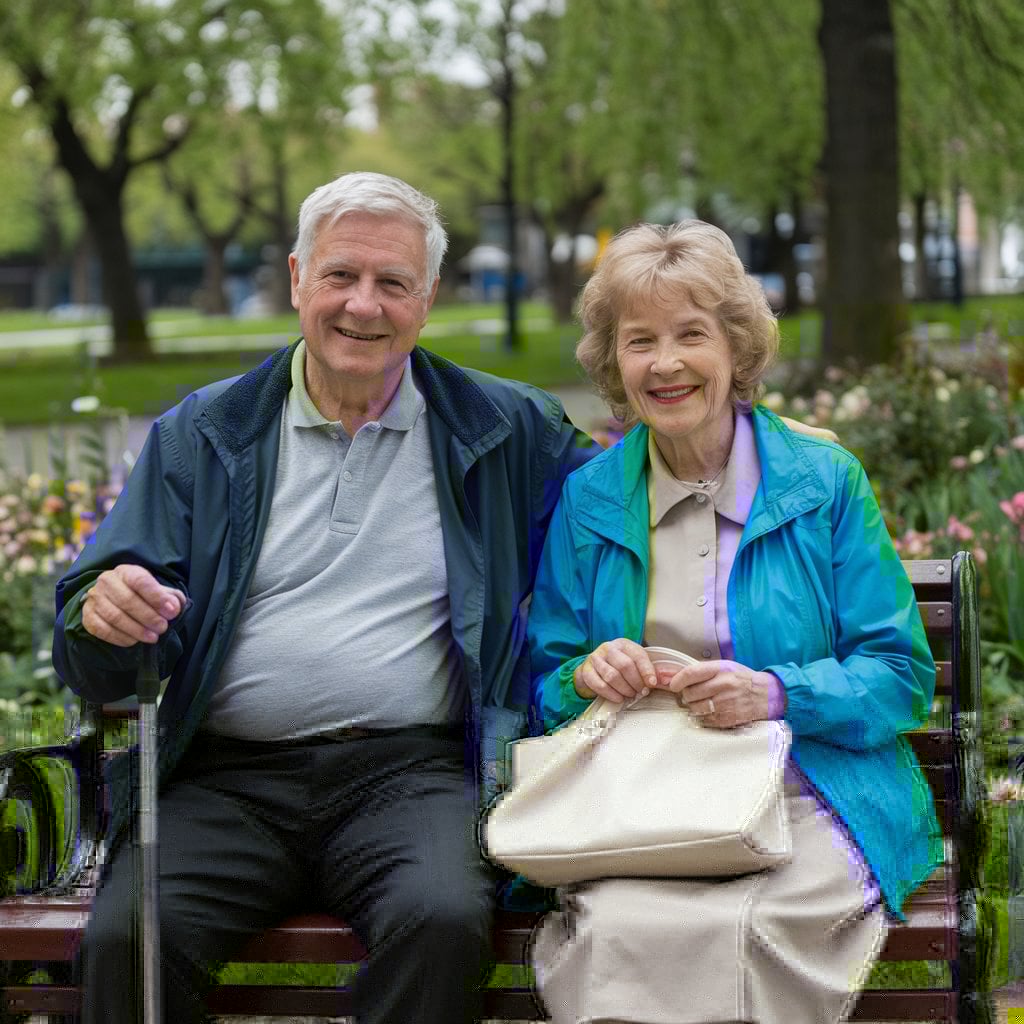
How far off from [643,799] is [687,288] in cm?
95

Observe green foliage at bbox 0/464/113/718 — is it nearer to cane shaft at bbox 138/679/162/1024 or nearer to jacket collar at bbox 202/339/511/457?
jacket collar at bbox 202/339/511/457

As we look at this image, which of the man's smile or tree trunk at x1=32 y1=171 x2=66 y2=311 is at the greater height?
tree trunk at x1=32 y1=171 x2=66 y2=311

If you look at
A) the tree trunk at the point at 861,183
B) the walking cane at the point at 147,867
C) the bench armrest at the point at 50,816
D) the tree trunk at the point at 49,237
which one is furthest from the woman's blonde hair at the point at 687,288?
the tree trunk at the point at 49,237

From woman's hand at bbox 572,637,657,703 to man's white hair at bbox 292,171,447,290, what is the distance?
94 cm

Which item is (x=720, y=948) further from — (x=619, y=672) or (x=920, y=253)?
(x=920, y=253)

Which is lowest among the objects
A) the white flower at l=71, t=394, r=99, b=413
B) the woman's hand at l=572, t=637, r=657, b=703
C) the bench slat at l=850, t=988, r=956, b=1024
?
the bench slat at l=850, t=988, r=956, b=1024

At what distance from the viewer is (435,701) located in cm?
322

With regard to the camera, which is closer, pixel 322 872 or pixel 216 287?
pixel 322 872

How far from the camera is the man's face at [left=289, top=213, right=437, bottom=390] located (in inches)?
127

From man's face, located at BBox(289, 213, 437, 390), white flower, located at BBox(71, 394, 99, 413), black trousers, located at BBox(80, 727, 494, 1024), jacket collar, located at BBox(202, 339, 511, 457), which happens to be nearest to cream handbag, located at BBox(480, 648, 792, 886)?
black trousers, located at BBox(80, 727, 494, 1024)

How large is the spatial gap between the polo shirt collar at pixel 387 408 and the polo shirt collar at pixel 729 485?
20.7 inches

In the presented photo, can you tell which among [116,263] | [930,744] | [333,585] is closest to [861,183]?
[930,744]

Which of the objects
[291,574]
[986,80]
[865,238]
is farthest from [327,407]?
[986,80]

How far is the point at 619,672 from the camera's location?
2801 mm
